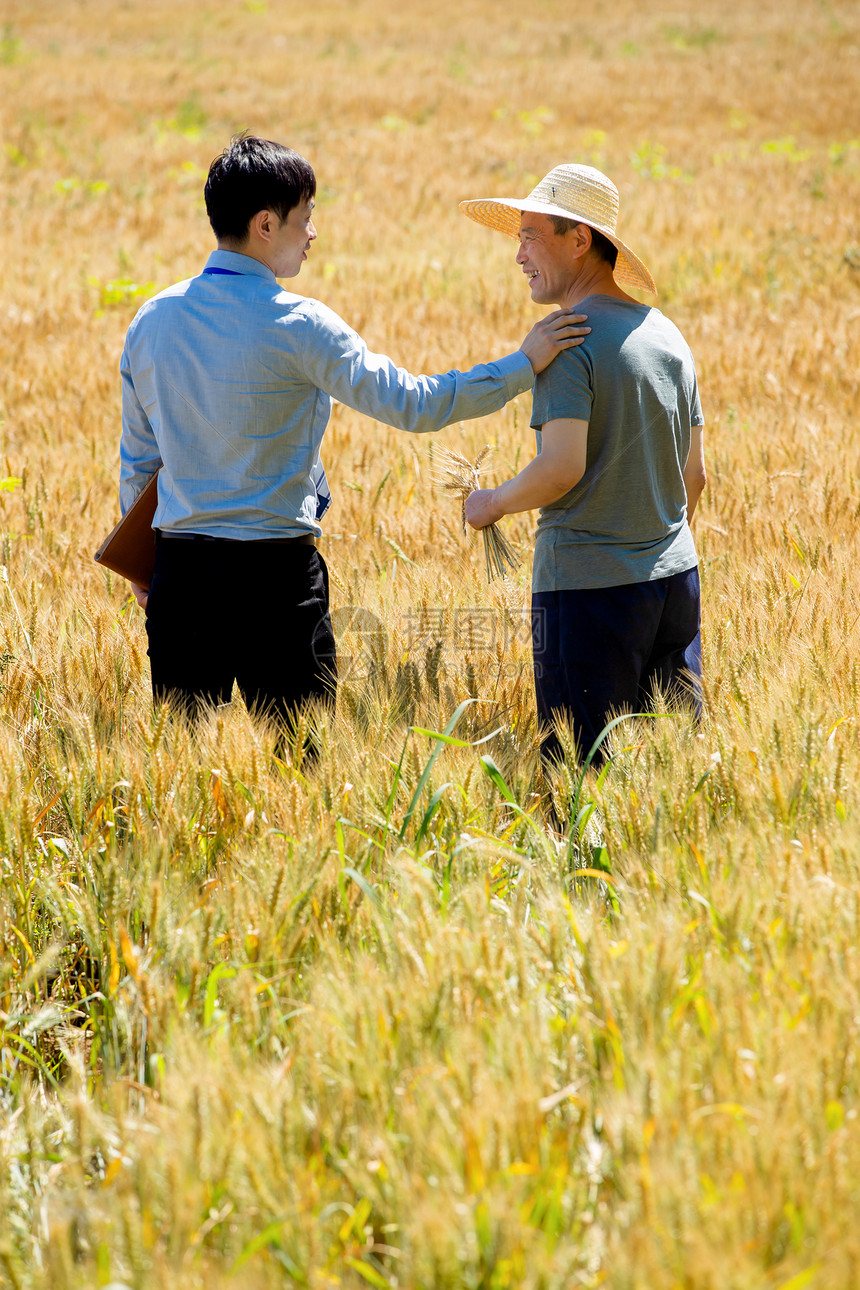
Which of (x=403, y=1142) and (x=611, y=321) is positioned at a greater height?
(x=611, y=321)

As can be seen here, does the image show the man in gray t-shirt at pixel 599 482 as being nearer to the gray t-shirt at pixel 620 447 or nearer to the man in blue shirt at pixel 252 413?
→ the gray t-shirt at pixel 620 447

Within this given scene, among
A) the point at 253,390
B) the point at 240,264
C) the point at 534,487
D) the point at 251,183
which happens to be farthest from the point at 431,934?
the point at 251,183

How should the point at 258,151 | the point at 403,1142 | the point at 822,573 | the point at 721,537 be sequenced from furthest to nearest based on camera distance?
the point at 721,537, the point at 822,573, the point at 258,151, the point at 403,1142

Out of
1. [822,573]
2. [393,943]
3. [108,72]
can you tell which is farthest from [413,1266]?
[108,72]

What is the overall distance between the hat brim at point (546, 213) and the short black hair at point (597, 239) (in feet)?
0.05

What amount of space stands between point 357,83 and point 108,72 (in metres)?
5.73

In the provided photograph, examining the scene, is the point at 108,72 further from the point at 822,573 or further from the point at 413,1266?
the point at 413,1266

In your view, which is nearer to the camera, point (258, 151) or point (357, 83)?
point (258, 151)

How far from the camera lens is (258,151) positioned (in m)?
2.28

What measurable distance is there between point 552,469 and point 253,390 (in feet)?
2.34

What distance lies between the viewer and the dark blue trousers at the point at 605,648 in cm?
246

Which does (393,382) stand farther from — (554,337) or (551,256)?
(551,256)

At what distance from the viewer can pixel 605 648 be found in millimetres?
2480

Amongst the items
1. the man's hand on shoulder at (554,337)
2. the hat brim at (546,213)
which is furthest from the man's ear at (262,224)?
the man's hand on shoulder at (554,337)
